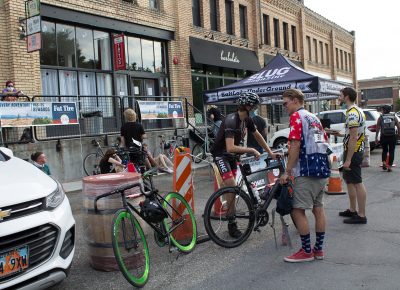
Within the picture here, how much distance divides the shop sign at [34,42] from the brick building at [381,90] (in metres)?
91.4

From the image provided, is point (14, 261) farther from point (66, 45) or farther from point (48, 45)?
point (66, 45)

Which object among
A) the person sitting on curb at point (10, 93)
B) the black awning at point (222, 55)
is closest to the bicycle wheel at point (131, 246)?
the person sitting on curb at point (10, 93)

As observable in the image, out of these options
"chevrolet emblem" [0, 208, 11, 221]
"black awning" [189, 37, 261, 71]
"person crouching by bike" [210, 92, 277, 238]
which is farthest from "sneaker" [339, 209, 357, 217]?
"black awning" [189, 37, 261, 71]

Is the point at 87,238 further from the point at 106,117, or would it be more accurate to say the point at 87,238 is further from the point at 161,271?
the point at 106,117

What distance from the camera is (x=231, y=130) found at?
17.8 feet

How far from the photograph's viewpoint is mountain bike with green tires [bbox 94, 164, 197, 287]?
4078 millimetres

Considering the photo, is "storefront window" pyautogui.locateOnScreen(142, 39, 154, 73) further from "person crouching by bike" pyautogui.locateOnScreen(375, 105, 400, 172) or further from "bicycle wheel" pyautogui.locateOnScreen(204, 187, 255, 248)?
"bicycle wheel" pyautogui.locateOnScreen(204, 187, 255, 248)

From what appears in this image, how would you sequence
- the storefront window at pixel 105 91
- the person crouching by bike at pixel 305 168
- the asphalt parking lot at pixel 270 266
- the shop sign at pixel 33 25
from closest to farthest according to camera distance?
the asphalt parking lot at pixel 270 266 → the person crouching by bike at pixel 305 168 → the shop sign at pixel 33 25 → the storefront window at pixel 105 91

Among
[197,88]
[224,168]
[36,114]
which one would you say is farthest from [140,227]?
[197,88]

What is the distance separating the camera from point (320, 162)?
454cm

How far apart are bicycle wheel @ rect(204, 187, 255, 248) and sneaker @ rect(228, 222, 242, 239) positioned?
1.1 inches

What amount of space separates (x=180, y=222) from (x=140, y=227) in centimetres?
84

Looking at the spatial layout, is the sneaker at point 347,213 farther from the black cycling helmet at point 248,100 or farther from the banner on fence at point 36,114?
the banner on fence at point 36,114

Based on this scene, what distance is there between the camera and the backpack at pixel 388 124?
11.4 metres
